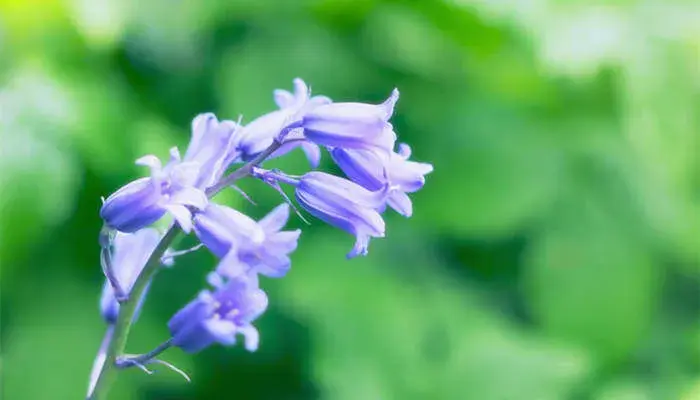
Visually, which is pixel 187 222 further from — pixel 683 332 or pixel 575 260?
pixel 683 332

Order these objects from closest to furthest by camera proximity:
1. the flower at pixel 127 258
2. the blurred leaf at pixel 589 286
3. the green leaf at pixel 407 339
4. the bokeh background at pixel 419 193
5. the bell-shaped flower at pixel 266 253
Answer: the bell-shaped flower at pixel 266 253 < the flower at pixel 127 258 < the green leaf at pixel 407 339 < the bokeh background at pixel 419 193 < the blurred leaf at pixel 589 286

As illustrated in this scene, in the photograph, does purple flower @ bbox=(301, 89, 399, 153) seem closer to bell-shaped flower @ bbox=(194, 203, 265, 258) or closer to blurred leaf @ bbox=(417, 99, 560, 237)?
bell-shaped flower @ bbox=(194, 203, 265, 258)

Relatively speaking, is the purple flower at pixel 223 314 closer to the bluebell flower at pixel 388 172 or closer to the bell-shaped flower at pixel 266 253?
the bell-shaped flower at pixel 266 253

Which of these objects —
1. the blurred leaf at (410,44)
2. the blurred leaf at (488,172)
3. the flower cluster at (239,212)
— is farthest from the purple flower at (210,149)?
the blurred leaf at (410,44)

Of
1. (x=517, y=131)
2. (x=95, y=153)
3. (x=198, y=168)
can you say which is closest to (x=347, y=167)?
(x=198, y=168)

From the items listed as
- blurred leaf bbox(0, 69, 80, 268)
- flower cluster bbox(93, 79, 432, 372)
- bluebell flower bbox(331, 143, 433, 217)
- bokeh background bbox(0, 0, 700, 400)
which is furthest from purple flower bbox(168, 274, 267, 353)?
blurred leaf bbox(0, 69, 80, 268)

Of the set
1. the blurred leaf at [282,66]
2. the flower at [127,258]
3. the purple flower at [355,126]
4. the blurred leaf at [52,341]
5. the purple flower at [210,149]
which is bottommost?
the blurred leaf at [52,341]
